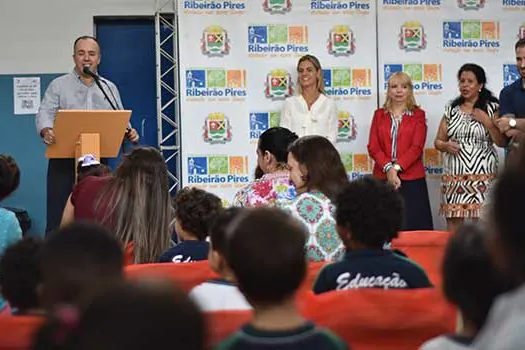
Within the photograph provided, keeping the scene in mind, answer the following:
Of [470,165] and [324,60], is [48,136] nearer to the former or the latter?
[324,60]

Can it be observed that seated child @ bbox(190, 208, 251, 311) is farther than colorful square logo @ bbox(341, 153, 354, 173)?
No

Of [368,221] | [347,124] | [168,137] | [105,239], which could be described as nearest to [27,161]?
[168,137]

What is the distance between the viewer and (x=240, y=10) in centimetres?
757

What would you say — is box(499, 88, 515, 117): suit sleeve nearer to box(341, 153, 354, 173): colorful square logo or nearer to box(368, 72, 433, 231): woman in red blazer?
box(368, 72, 433, 231): woman in red blazer

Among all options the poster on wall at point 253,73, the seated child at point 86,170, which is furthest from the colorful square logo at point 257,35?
the seated child at point 86,170

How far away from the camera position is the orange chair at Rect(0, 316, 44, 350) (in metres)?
2.25

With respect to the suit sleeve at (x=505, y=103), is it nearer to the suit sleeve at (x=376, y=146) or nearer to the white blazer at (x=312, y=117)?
the suit sleeve at (x=376, y=146)

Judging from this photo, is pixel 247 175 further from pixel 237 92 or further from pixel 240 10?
pixel 240 10

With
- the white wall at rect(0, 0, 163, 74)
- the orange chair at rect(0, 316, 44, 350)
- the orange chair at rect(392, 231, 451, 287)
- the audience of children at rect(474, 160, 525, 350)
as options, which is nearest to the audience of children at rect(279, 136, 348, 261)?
the orange chair at rect(392, 231, 451, 287)

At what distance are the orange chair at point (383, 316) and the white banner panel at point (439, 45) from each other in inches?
210

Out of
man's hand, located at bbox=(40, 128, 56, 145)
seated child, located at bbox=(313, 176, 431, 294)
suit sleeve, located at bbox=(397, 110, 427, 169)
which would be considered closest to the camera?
seated child, located at bbox=(313, 176, 431, 294)

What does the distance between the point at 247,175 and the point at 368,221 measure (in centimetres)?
467

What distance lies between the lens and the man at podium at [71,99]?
584 cm

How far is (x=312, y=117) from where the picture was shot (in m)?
7.34
